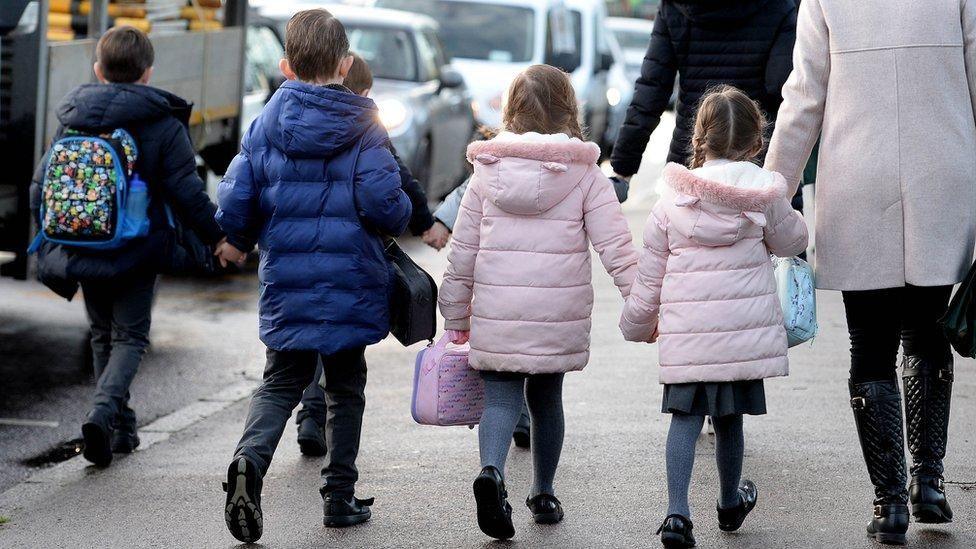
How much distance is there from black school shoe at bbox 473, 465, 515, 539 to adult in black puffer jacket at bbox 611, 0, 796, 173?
6.03 ft

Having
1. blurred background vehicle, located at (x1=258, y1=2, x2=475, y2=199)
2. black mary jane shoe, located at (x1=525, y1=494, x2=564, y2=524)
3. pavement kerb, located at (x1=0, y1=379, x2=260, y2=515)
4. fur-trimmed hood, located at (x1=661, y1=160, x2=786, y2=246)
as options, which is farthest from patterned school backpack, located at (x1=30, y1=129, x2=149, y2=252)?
blurred background vehicle, located at (x1=258, y1=2, x2=475, y2=199)

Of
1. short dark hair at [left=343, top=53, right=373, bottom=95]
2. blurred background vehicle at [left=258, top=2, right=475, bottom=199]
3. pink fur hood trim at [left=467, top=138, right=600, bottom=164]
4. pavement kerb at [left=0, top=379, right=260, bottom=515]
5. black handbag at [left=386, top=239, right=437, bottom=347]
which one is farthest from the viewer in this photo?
blurred background vehicle at [left=258, top=2, right=475, bottom=199]

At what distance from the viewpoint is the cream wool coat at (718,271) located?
4.62 metres

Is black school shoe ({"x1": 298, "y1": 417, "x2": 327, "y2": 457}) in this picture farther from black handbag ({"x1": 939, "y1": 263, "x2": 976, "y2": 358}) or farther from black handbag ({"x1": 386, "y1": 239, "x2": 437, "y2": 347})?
black handbag ({"x1": 939, "y1": 263, "x2": 976, "y2": 358})

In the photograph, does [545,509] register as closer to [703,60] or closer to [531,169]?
[531,169]

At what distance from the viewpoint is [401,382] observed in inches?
302

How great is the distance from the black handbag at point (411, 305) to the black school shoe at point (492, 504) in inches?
21.1

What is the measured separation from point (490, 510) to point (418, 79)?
9727 millimetres

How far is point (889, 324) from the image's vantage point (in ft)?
16.1

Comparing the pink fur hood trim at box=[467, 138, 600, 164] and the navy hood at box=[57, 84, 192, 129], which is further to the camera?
the navy hood at box=[57, 84, 192, 129]

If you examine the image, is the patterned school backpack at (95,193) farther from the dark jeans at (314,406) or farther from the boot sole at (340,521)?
the boot sole at (340,521)

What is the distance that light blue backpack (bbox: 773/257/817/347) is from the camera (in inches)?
188

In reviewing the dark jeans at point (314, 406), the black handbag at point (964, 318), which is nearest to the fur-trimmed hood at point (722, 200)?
the black handbag at point (964, 318)

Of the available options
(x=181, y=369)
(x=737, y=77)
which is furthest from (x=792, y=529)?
(x=181, y=369)
